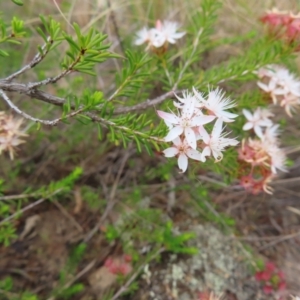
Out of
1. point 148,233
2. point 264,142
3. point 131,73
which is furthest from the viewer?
point 148,233

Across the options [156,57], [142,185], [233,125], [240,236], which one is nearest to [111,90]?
[142,185]

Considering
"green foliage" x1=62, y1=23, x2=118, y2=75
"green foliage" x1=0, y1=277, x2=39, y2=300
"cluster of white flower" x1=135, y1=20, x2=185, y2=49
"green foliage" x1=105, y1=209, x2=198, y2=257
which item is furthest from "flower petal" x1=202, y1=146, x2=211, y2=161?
"green foliage" x1=0, y1=277, x2=39, y2=300

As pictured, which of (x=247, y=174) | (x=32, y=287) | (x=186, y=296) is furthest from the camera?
(x=32, y=287)

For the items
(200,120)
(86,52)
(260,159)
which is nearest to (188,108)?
(200,120)

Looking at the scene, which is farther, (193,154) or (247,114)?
(247,114)

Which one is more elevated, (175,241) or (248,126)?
(248,126)

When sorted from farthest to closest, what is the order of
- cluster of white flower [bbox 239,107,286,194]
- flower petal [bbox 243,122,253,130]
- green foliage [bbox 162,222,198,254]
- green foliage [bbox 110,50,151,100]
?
1. green foliage [bbox 162,222,198,254]
2. flower petal [bbox 243,122,253,130]
3. cluster of white flower [bbox 239,107,286,194]
4. green foliage [bbox 110,50,151,100]

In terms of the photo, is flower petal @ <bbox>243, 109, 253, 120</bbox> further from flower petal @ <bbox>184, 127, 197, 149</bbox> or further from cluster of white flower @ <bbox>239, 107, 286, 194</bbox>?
flower petal @ <bbox>184, 127, 197, 149</bbox>

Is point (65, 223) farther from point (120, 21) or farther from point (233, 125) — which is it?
point (120, 21)

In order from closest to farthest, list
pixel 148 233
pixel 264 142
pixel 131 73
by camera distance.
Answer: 1. pixel 131 73
2. pixel 264 142
3. pixel 148 233

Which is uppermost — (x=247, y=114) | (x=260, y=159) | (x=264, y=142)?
(x=247, y=114)

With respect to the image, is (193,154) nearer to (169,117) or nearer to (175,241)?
(169,117)
